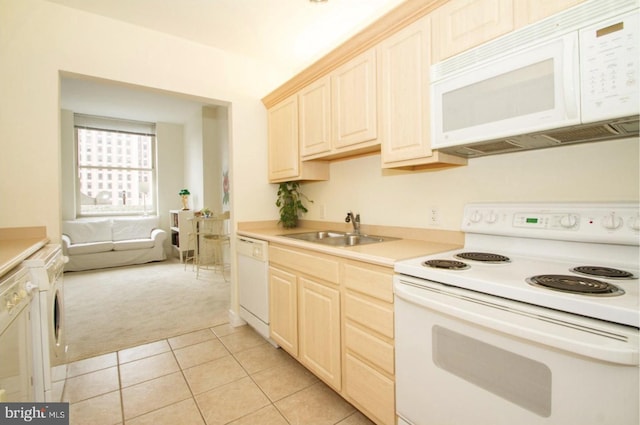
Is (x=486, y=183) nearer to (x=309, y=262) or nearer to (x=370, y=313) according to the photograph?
(x=370, y=313)

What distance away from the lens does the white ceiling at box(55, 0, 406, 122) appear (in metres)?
2.13

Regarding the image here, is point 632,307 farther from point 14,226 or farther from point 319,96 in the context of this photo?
point 14,226

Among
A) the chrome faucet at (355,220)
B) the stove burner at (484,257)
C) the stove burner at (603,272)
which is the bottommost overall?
the stove burner at (603,272)

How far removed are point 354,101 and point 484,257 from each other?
124 centimetres

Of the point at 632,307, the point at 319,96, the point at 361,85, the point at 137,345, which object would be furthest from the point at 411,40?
the point at 137,345

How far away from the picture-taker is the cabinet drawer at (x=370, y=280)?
1365mm

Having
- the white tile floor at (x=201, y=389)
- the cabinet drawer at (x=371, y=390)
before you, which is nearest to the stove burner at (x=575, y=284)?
the cabinet drawer at (x=371, y=390)

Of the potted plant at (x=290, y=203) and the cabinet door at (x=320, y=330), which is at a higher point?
the potted plant at (x=290, y=203)

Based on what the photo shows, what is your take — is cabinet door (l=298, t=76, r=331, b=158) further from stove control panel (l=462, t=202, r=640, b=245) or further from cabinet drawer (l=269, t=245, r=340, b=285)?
stove control panel (l=462, t=202, r=640, b=245)

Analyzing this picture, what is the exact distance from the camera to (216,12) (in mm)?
2225

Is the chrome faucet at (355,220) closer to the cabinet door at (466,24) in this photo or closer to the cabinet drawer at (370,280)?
the cabinet drawer at (370,280)

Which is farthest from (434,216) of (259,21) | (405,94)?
(259,21)

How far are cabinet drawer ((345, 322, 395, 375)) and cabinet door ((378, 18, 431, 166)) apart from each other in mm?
963

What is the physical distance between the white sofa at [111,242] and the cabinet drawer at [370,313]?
530 cm
